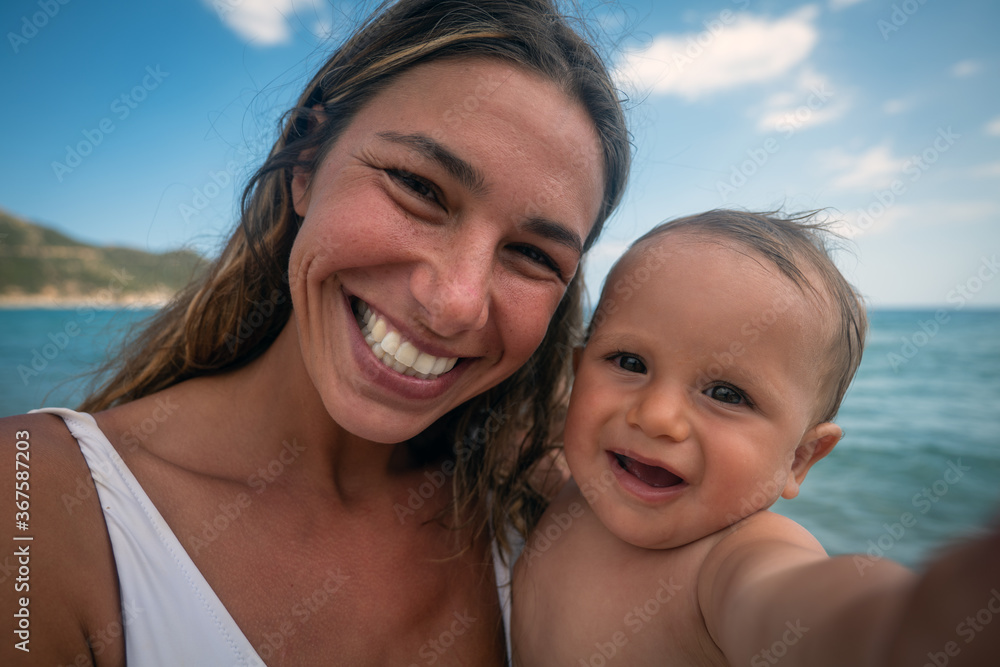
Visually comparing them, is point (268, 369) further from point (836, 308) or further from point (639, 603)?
point (836, 308)

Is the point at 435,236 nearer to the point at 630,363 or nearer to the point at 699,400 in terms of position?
the point at 630,363

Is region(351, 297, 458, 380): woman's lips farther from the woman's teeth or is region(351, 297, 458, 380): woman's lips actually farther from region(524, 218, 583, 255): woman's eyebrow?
region(524, 218, 583, 255): woman's eyebrow

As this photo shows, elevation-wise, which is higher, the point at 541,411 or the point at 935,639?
the point at 935,639

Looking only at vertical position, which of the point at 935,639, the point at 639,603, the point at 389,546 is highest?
the point at 935,639

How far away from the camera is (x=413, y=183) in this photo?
1.59 m

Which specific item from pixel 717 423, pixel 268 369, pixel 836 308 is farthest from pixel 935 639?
pixel 268 369

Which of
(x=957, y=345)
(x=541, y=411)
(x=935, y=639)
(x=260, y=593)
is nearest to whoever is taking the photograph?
(x=935, y=639)

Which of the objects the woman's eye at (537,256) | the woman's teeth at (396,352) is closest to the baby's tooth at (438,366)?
the woman's teeth at (396,352)

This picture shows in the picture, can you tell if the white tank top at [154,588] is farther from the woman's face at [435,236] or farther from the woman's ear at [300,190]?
the woman's ear at [300,190]

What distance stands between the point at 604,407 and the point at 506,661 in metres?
0.94

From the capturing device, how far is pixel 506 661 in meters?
1.95

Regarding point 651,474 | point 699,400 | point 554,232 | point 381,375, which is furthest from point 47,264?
point 699,400

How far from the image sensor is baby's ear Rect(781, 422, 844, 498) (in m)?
1.78

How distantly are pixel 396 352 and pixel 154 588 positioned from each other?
0.85 m
